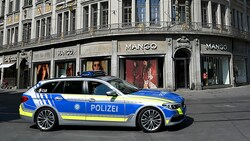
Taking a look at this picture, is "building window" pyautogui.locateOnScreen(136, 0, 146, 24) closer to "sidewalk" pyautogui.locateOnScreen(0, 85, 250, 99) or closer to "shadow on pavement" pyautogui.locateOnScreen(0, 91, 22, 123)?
"sidewalk" pyautogui.locateOnScreen(0, 85, 250, 99)

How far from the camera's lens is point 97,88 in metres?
6.40

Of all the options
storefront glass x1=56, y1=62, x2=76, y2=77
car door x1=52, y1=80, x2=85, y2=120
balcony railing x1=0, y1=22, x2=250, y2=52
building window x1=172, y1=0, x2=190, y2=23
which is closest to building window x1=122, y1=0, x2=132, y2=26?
balcony railing x1=0, y1=22, x2=250, y2=52

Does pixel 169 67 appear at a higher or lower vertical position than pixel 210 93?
higher

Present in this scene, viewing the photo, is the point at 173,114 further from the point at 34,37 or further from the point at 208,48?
the point at 34,37

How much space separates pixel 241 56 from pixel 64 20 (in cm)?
2076

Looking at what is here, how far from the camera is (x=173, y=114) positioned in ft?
19.1

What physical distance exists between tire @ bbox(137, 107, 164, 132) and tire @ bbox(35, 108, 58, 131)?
8.38 ft

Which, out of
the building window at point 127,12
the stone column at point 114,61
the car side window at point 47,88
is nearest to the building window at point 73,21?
the building window at point 127,12

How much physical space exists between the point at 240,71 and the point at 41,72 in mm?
23988

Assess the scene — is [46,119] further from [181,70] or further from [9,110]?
[181,70]

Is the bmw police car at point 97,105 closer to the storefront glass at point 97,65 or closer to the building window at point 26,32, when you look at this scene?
the storefront glass at point 97,65

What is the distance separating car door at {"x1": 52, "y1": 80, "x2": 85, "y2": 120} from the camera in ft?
20.6

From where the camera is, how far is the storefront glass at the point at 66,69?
2398cm

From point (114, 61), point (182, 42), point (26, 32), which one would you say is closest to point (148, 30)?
point (182, 42)
